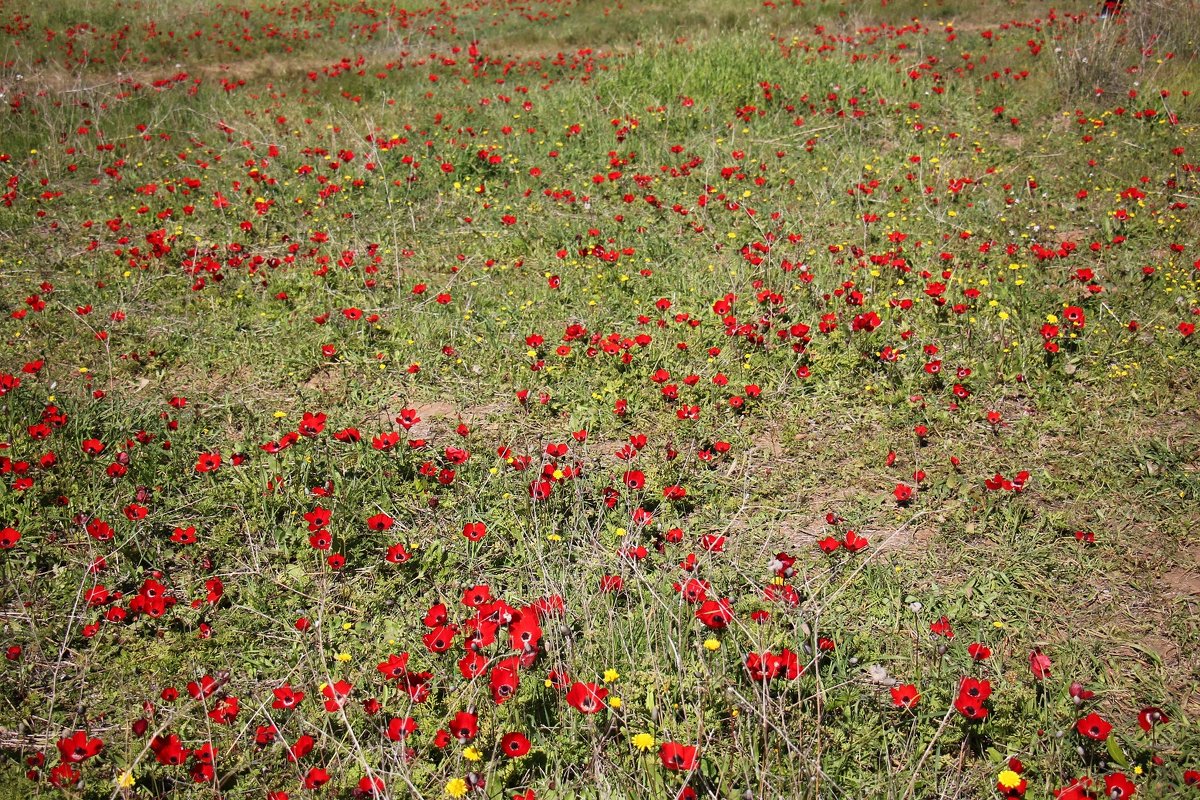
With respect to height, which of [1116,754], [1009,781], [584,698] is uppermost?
[584,698]

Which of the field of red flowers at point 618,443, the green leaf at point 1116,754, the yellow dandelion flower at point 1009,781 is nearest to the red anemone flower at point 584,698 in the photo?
the field of red flowers at point 618,443

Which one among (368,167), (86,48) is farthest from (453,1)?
(368,167)

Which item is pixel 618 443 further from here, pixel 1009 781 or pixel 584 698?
pixel 1009 781

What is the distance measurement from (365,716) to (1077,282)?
476 centimetres

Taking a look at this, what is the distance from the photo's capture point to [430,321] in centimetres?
475

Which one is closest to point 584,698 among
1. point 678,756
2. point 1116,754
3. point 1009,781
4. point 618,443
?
point 678,756

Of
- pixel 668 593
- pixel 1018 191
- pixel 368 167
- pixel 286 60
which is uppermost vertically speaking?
pixel 286 60

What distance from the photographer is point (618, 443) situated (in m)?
3.81

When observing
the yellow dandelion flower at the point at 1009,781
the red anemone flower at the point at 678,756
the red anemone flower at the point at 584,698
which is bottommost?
the yellow dandelion flower at the point at 1009,781

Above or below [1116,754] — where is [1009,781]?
above

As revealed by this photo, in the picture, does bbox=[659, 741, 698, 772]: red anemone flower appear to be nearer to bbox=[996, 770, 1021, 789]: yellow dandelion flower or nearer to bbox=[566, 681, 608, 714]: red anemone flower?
bbox=[566, 681, 608, 714]: red anemone flower

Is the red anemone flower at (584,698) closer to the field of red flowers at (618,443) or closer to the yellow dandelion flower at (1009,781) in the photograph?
the field of red flowers at (618,443)

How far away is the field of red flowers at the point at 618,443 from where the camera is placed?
7.50 ft

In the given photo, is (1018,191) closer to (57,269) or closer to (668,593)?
(668,593)
